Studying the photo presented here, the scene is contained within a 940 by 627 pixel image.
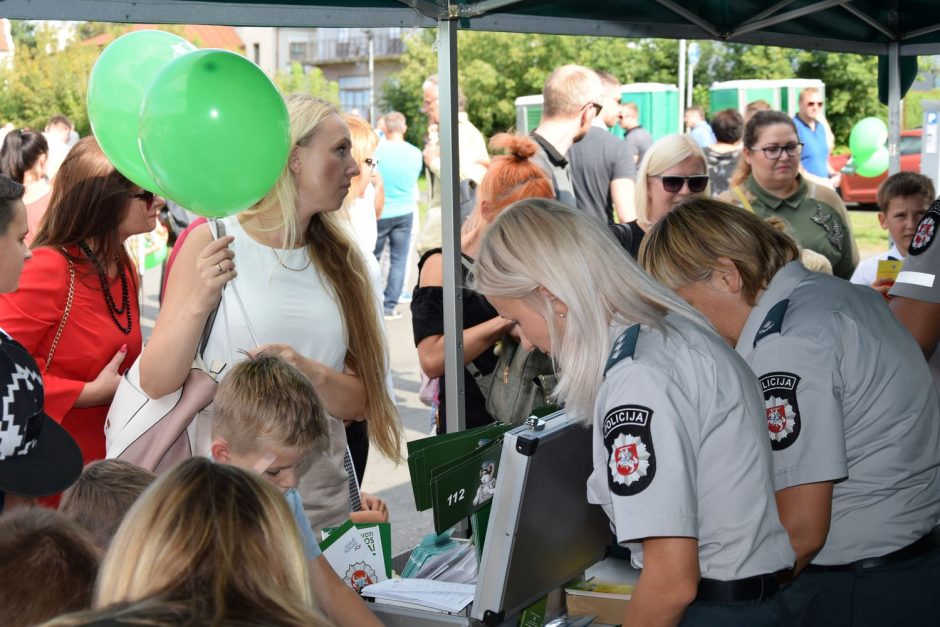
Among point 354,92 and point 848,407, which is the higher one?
point 354,92

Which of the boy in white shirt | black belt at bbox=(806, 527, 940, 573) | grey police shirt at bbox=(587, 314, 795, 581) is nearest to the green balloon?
the boy in white shirt

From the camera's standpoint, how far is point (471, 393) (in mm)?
3750

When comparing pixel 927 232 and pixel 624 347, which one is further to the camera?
pixel 927 232

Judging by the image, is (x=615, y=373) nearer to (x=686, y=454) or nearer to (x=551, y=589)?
(x=686, y=454)

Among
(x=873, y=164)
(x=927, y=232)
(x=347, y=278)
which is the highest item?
(x=873, y=164)

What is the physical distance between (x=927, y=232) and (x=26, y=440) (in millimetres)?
2660

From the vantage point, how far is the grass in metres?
14.9

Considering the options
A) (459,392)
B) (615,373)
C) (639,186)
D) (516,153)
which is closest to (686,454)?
(615,373)

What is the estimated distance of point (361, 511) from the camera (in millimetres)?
2881

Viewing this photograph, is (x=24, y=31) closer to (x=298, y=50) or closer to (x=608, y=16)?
(x=298, y=50)

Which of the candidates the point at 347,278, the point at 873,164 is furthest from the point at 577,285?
the point at 873,164

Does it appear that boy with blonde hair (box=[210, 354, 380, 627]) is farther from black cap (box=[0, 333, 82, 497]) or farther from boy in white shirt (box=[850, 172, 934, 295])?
boy in white shirt (box=[850, 172, 934, 295])

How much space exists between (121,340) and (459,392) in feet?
3.59

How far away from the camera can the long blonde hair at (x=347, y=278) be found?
3010 millimetres
